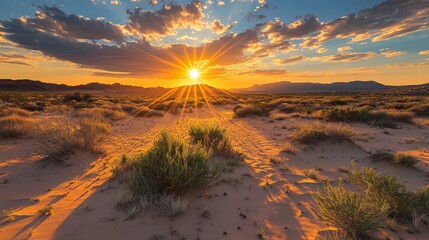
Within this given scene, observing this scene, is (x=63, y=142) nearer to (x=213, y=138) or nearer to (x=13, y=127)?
(x=213, y=138)

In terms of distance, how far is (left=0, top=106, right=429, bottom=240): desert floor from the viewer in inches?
135

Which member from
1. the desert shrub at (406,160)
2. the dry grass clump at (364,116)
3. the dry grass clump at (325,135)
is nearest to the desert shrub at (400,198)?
the desert shrub at (406,160)

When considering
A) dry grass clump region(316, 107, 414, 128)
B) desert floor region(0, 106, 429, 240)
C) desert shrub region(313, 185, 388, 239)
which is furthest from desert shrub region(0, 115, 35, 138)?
dry grass clump region(316, 107, 414, 128)

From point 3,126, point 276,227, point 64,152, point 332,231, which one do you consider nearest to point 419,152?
point 332,231

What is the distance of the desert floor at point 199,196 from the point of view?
3434mm

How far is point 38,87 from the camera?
400 feet

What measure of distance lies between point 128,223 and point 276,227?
232cm

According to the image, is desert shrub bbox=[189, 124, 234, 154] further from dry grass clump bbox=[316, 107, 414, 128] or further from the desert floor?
dry grass clump bbox=[316, 107, 414, 128]

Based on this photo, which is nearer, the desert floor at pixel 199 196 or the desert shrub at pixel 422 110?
the desert floor at pixel 199 196

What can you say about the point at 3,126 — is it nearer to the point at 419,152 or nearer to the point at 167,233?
the point at 167,233

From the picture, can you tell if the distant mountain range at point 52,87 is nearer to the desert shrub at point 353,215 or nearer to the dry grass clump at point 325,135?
the dry grass clump at point 325,135

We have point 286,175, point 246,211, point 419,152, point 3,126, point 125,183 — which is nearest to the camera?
point 246,211

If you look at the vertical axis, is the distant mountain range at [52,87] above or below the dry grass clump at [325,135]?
below

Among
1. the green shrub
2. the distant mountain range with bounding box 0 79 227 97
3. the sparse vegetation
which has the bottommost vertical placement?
the distant mountain range with bounding box 0 79 227 97
